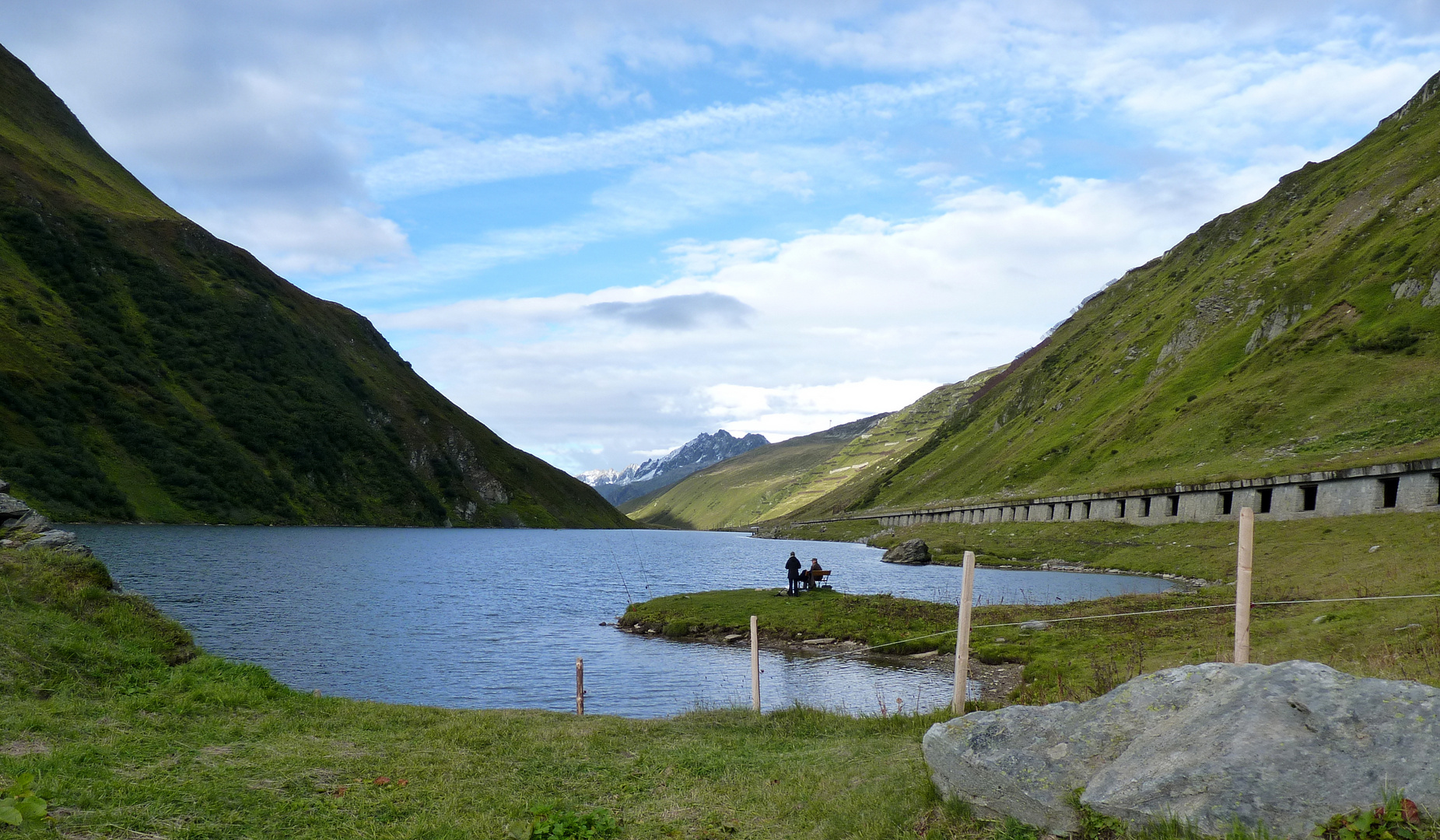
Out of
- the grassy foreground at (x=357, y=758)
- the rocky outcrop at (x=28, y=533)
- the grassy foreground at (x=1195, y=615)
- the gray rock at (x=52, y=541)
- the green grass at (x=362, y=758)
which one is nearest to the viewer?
the green grass at (x=362, y=758)

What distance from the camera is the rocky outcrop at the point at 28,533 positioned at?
26.6 metres

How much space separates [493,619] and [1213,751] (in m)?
53.1

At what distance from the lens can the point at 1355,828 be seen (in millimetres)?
7336

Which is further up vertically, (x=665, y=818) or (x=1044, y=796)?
(x=1044, y=796)

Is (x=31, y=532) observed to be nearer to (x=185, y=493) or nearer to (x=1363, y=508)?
(x=1363, y=508)

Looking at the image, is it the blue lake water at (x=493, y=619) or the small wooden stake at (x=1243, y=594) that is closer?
the small wooden stake at (x=1243, y=594)

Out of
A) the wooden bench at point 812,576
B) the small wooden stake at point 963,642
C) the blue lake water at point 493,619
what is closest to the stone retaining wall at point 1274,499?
the blue lake water at point 493,619

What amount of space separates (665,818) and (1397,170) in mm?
163291

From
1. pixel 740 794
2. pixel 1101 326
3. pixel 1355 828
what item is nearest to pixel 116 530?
pixel 740 794

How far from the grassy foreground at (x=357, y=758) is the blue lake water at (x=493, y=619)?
7.61 meters

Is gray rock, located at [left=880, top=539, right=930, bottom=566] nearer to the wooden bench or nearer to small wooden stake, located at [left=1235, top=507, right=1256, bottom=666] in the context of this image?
the wooden bench

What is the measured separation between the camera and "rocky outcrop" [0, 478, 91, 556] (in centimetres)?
2658

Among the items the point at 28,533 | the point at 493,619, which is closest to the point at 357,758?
the point at 28,533

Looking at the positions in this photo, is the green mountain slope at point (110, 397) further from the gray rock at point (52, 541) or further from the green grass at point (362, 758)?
the green grass at point (362, 758)
